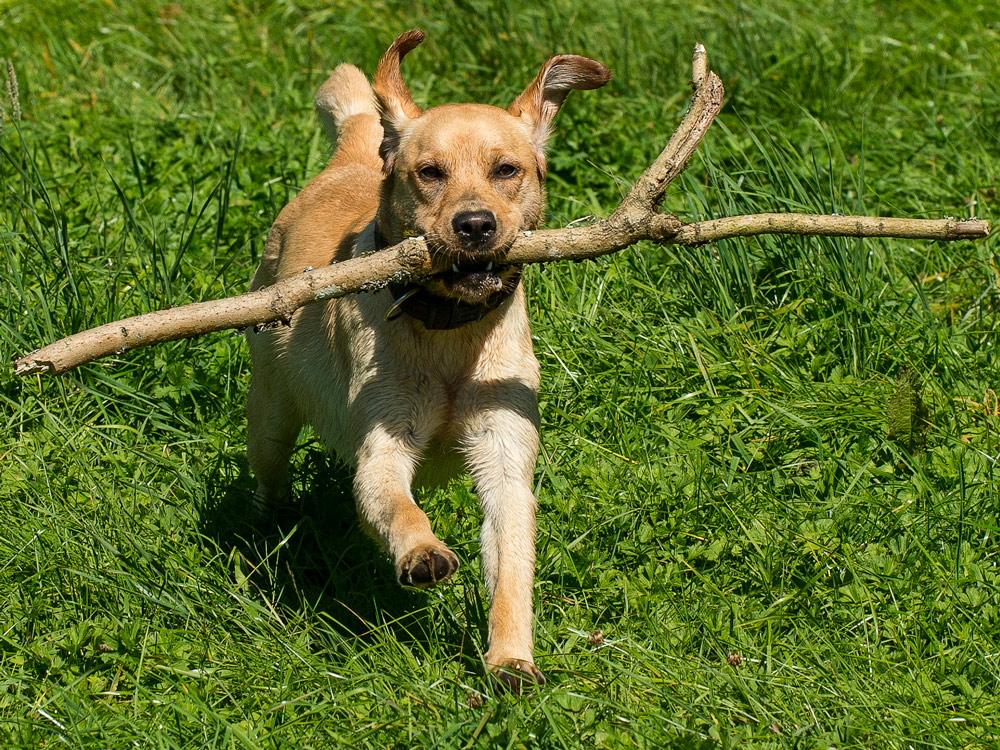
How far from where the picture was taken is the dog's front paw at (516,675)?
3498 mm

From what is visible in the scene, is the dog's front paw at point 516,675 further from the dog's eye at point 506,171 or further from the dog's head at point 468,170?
the dog's eye at point 506,171

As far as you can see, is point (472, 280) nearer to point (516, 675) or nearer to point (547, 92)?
point (547, 92)

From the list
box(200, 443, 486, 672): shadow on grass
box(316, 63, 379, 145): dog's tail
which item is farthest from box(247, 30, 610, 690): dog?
box(316, 63, 379, 145): dog's tail

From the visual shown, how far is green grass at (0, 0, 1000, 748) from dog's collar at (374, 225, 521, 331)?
100 centimetres

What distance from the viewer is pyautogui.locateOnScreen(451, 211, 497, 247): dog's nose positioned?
3.78 m

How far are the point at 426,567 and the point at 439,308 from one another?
38.1 inches

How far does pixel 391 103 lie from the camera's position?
4.54m

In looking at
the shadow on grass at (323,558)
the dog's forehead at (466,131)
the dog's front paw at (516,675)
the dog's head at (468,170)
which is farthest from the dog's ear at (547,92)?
the dog's front paw at (516,675)

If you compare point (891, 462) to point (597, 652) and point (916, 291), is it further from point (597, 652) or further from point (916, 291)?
point (597, 652)

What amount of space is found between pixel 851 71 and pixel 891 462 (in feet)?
12.4

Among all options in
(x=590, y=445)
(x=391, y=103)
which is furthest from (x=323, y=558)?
(x=391, y=103)

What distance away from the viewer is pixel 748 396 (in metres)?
5.20

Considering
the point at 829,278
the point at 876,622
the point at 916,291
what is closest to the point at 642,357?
the point at 829,278

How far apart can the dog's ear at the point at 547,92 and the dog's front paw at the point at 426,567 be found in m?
1.68
